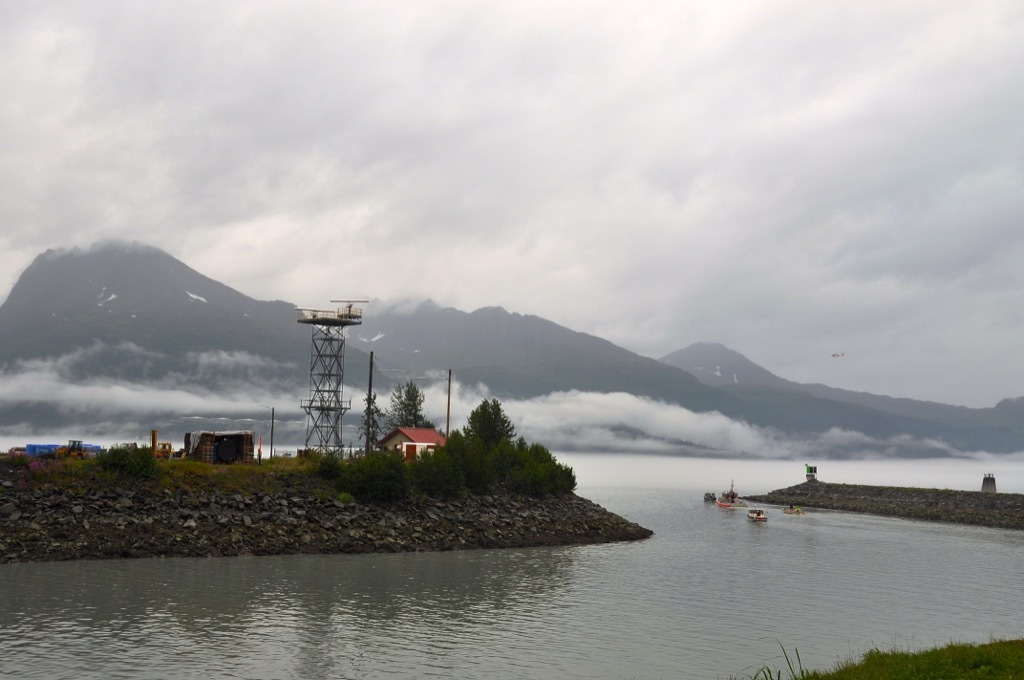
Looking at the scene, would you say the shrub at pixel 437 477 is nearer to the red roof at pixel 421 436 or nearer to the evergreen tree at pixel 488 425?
the red roof at pixel 421 436

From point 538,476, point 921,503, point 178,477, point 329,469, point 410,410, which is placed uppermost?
point 410,410

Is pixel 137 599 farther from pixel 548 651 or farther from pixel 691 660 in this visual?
pixel 691 660

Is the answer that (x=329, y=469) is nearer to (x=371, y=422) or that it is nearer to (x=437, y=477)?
(x=437, y=477)

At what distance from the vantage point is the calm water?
128 ft

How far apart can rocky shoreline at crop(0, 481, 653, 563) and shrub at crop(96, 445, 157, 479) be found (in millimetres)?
2339

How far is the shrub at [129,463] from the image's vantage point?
237ft

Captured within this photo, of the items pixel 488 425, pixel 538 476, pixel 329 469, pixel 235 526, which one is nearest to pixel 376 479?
pixel 329 469

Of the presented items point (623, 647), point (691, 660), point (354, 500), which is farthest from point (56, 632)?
point (354, 500)

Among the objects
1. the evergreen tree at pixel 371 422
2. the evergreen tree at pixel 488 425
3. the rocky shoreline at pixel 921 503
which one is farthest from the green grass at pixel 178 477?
the rocky shoreline at pixel 921 503

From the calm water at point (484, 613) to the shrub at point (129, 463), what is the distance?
36.5 feet

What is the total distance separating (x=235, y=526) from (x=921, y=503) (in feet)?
452

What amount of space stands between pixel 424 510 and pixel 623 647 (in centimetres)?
4429

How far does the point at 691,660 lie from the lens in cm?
4138

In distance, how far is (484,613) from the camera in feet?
169
